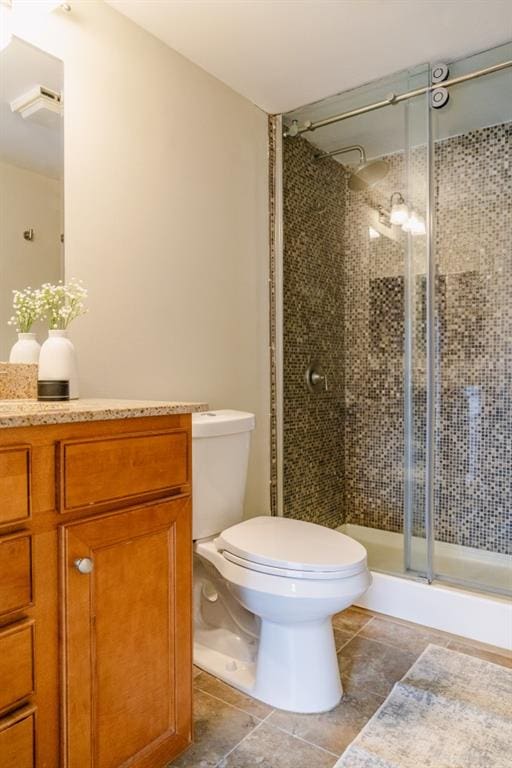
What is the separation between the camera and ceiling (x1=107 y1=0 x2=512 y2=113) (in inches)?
67.4

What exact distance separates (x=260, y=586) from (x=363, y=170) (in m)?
2.15

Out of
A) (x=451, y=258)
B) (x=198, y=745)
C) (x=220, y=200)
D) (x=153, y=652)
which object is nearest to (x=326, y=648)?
(x=198, y=745)

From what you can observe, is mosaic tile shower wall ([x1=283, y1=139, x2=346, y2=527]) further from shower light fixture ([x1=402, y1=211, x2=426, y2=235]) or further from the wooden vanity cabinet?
the wooden vanity cabinet

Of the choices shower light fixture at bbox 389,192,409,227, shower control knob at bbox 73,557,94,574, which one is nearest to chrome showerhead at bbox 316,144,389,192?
shower light fixture at bbox 389,192,409,227

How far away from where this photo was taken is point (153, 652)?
1177mm

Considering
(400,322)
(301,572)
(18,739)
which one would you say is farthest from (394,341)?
(18,739)

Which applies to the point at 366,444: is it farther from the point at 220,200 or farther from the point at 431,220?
the point at 220,200

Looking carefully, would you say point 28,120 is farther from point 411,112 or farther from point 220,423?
point 411,112

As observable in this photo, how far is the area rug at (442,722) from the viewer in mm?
1321

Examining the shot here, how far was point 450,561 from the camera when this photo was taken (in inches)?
92.5

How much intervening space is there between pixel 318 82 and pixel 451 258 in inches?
41.7

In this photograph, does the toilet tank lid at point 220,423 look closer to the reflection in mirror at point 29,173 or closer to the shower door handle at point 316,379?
the reflection in mirror at point 29,173

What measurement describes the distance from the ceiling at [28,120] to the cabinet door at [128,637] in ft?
3.56

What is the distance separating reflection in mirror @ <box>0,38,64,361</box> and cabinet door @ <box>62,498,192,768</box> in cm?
70
